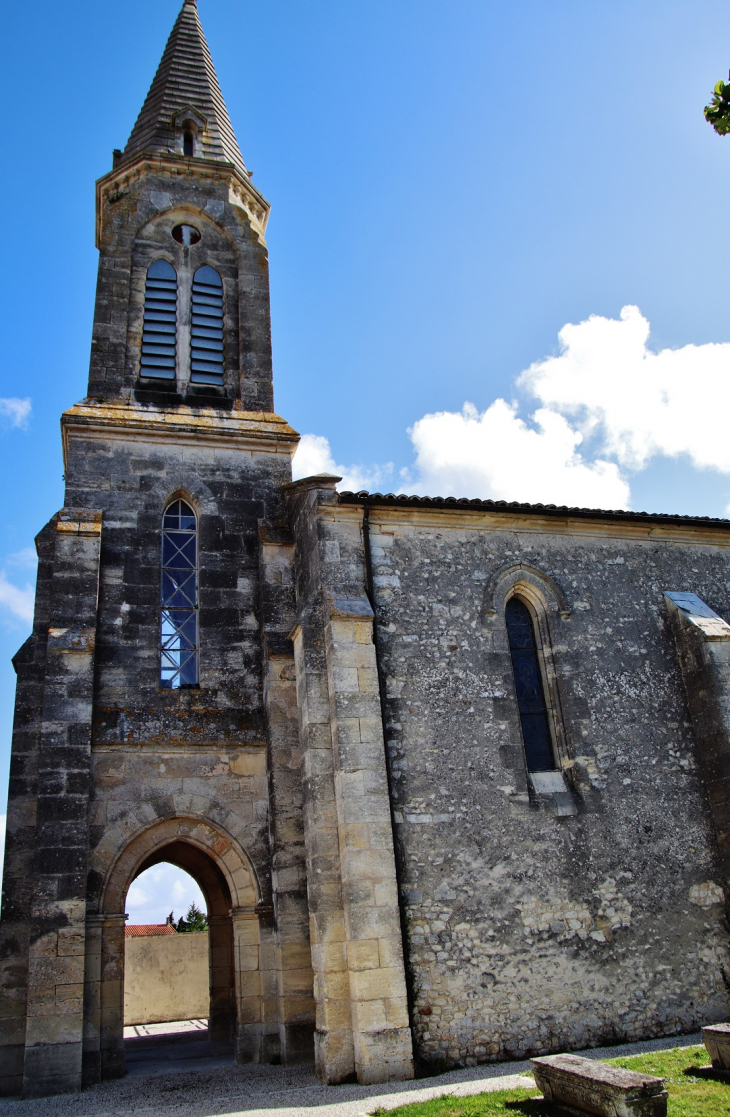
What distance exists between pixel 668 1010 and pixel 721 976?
964mm

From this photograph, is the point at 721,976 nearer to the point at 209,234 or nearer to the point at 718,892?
the point at 718,892

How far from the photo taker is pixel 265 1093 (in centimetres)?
908

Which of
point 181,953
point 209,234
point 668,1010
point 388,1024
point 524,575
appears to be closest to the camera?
point 388,1024

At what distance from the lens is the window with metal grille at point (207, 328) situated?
49.7ft

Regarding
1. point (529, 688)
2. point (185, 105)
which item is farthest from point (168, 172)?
point (529, 688)

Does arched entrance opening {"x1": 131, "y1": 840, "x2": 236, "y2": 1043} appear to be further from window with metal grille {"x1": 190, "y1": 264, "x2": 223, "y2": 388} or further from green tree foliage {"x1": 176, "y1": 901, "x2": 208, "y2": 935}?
green tree foliage {"x1": 176, "y1": 901, "x2": 208, "y2": 935}

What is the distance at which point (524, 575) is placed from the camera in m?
12.8

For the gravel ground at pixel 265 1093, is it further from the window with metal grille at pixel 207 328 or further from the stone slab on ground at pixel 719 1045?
the window with metal grille at pixel 207 328

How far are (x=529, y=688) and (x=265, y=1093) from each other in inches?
246

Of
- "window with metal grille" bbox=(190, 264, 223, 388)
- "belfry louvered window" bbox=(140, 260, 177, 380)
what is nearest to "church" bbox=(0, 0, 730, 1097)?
"belfry louvered window" bbox=(140, 260, 177, 380)

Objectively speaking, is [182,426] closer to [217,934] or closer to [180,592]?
[180,592]

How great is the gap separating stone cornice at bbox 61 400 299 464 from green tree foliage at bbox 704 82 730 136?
381 inches

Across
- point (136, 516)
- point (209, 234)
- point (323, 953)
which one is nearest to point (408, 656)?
point (323, 953)

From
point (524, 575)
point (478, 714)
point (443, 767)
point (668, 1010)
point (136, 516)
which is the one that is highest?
point (136, 516)
